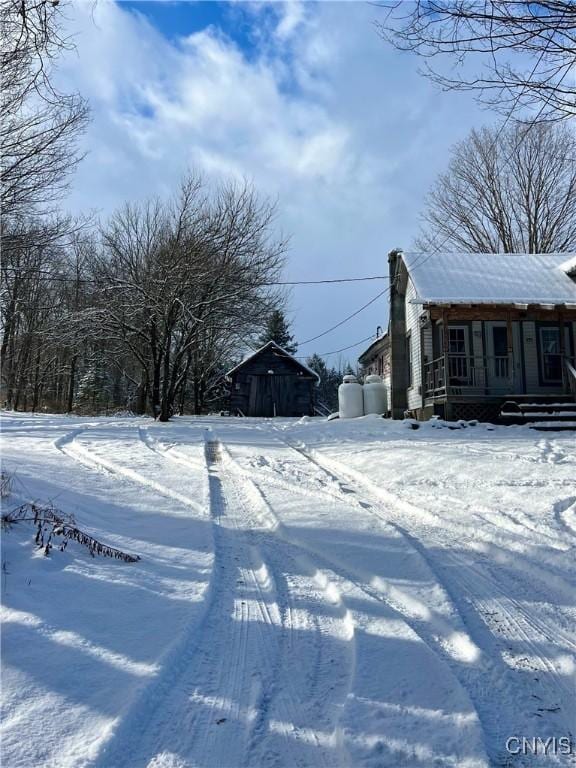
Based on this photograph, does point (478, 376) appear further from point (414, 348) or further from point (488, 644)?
point (488, 644)

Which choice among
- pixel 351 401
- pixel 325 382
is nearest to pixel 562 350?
pixel 351 401

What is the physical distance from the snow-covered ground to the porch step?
792 cm

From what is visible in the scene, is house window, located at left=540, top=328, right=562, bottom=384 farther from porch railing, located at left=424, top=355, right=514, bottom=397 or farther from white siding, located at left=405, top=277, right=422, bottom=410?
white siding, located at left=405, top=277, right=422, bottom=410

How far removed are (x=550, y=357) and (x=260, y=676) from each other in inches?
657

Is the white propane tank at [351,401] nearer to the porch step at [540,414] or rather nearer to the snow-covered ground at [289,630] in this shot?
the porch step at [540,414]

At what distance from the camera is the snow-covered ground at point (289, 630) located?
5.68ft

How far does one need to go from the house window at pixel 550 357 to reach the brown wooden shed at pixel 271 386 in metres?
14.6

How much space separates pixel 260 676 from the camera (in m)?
2.12

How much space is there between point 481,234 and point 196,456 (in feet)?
85.2

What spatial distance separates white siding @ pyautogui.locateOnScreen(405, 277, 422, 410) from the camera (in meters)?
16.9

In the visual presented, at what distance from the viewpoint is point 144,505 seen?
4.78 metres

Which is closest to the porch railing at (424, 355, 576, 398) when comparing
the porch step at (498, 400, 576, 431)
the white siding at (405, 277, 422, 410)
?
the white siding at (405, 277, 422, 410)

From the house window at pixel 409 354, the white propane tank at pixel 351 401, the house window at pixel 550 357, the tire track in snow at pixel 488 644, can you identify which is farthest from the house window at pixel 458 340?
the tire track in snow at pixel 488 644

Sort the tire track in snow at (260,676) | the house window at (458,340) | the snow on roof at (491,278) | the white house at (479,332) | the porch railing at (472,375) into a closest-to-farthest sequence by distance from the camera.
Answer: the tire track in snow at (260,676)
the white house at (479,332)
the snow on roof at (491,278)
the porch railing at (472,375)
the house window at (458,340)
